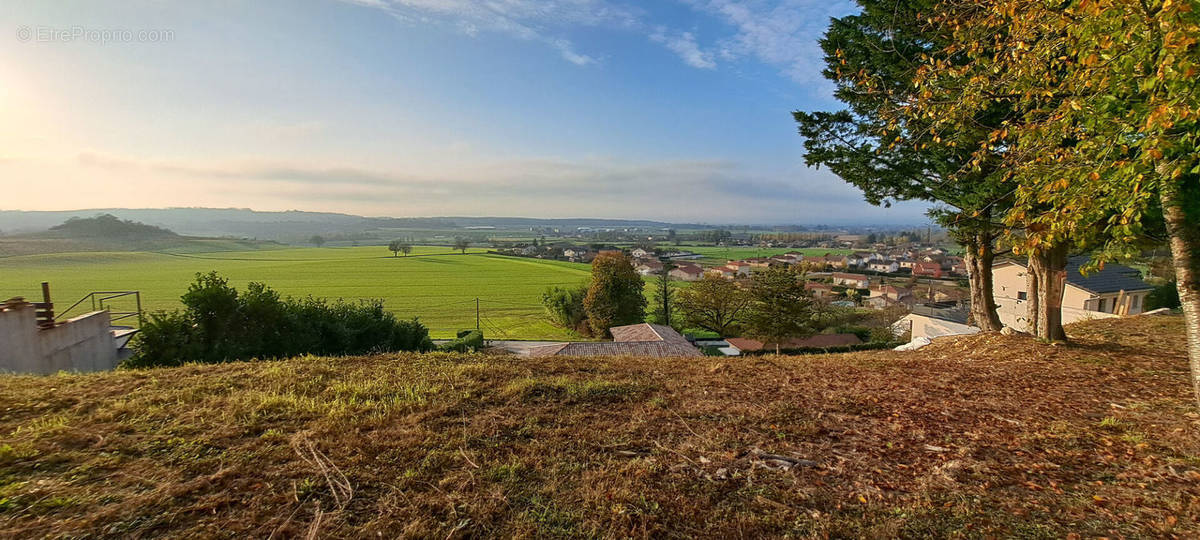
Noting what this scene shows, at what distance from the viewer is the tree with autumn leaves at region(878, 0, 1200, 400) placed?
3194 millimetres

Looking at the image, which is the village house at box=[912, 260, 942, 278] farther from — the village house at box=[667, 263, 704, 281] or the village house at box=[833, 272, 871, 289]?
the village house at box=[667, 263, 704, 281]

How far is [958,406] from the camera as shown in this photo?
15.4ft

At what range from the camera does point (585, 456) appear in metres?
3.34

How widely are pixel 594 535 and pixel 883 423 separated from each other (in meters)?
3.26

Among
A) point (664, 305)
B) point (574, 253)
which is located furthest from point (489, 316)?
point (574, 253)

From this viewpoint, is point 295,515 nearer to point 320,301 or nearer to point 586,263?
point 320,301

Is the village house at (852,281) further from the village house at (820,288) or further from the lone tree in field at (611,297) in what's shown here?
the lone tree in field at (611,297)

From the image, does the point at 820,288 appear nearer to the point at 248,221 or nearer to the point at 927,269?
the point at 927,269

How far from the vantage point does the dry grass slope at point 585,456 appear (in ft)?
8.05

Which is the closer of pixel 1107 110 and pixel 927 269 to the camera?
pixel 1107 110

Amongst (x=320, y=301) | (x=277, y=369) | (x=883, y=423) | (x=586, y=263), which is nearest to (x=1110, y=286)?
(x=883, y=423)

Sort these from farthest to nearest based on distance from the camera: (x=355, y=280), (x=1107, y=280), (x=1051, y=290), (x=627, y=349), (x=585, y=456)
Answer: (x=355, y=280), (x=1107, y=280), (x=627, y=349), (x=1051, y=290), (x=585, y=456)

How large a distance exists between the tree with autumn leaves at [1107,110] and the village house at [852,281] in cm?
5670

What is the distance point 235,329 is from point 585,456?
13525 mm
